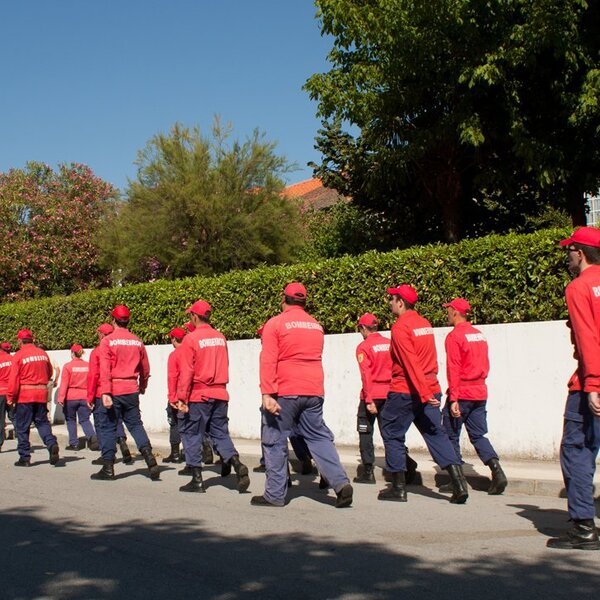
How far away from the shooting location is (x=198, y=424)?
31.5 ft

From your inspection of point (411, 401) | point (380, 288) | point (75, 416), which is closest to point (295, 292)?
point (411, 401)

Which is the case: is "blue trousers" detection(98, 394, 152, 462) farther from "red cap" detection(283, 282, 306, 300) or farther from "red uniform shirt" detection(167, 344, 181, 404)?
"red cap" detection(283, 282, 306, 300)

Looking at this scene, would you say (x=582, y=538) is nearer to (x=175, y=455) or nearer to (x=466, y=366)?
(x=466, y=366)

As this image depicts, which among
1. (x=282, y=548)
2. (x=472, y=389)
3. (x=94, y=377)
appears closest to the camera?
(x=282, y=548)

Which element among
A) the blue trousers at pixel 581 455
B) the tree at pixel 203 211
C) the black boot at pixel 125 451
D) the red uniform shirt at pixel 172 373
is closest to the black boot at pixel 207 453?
the red uniform shirt at pixel 172 373

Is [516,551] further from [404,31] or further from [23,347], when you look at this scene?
[404,31]

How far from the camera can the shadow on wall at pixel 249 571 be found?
17.4 feet

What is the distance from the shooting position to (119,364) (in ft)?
35.5

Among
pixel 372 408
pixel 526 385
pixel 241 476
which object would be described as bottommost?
pixel 241 476

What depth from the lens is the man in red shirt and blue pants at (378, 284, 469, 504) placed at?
836cm

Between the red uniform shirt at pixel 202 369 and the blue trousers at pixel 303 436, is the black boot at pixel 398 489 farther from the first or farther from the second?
the red uniform shirt at pixel 202 369

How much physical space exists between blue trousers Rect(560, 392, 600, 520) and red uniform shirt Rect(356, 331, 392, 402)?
3908 millimetres

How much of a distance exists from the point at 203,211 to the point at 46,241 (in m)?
8.23

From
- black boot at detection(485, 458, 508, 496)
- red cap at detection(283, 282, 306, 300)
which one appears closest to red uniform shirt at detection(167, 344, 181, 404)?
red cap at detection(283, 282, 306, 300)
